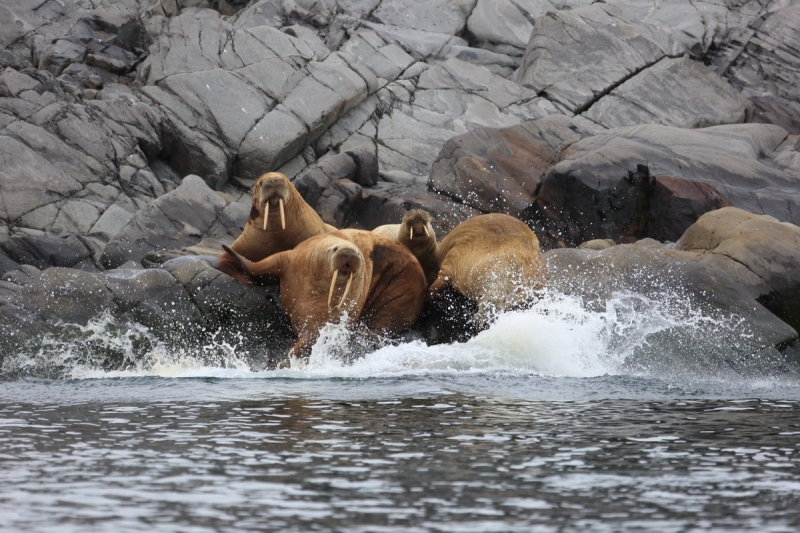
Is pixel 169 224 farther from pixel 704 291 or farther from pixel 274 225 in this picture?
pixel 704 291

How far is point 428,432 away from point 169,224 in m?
13.2

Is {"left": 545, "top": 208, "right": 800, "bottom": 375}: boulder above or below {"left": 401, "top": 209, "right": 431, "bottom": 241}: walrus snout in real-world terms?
below

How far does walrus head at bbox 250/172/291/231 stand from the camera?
10.8 meters

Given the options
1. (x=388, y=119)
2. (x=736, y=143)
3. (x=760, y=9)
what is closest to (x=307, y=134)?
(x=388, y=119)

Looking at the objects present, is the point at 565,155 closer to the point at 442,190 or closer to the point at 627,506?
the point at 442,190

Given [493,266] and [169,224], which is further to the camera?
[169,224]

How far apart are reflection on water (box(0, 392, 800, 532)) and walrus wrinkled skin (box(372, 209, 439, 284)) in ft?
13.5

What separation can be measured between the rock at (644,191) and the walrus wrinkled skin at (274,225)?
7.16 m

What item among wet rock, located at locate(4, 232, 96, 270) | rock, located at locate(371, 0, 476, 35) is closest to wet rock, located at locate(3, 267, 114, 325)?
wet rock, located at locate(4, 232, 96, 270)

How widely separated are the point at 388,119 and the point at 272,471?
20.6m

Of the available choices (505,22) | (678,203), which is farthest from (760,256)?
(505,22)

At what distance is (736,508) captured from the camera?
4.51 meters

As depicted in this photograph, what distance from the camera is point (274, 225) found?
11.1m

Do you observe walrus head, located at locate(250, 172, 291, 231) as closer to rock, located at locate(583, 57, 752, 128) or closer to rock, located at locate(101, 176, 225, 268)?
rock, located at locate(101, 176, 225, 268)
